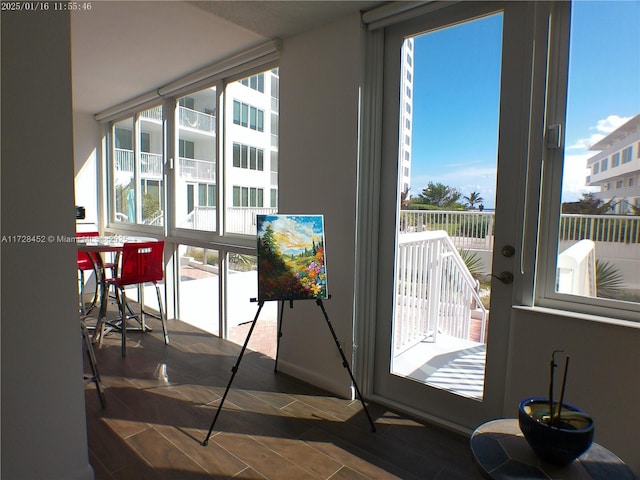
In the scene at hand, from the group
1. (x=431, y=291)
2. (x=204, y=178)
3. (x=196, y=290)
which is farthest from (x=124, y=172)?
(x=431, y=291)

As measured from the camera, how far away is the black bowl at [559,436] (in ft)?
3.82

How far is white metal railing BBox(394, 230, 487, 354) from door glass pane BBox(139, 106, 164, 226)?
11.6 feet

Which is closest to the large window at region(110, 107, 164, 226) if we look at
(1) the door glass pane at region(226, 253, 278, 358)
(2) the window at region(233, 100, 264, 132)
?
(2) the window at region(233, 100, 264, 132)

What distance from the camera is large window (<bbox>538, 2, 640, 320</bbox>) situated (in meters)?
1.80

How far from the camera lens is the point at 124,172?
228 inches

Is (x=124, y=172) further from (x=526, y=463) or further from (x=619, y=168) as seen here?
(x=526, y=463)

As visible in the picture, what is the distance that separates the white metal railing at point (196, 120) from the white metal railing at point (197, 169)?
379 mm

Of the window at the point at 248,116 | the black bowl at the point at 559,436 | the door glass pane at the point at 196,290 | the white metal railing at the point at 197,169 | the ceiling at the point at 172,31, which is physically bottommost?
the door glass pane at the point at 196,290

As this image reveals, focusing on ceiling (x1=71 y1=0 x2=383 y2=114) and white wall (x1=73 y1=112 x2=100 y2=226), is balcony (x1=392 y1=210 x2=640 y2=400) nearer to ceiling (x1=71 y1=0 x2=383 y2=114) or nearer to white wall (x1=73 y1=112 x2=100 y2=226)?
ceiling (x1=71 y1=0 x2=383 y2=114)

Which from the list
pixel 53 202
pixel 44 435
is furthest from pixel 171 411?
pixel 53 202

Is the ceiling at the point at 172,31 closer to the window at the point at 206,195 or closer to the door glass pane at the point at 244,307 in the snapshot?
the window at the point at 206,195

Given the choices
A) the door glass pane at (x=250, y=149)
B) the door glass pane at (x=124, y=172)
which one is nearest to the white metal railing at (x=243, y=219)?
the door glass pane at (x=250, y=149)

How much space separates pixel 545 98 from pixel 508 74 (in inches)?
10.1

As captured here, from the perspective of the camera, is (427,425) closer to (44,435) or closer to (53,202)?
(44,435)
